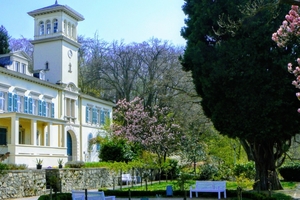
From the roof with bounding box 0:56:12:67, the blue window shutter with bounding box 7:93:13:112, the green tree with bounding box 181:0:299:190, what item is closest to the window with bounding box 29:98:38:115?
the blue window shutter with bounding box 7:93:13:112

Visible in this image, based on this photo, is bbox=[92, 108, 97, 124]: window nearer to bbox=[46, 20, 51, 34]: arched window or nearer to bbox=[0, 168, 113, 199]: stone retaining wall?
bbox=[46, 20, 51, 34]: arched window

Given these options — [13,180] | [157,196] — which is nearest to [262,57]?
[157,196]

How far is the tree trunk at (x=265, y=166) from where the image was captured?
18719mm

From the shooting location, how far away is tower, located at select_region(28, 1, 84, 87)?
3947cm

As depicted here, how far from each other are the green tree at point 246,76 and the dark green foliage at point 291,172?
959 cm

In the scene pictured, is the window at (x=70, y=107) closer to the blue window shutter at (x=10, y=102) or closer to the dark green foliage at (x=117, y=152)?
the blue window shutter at (x=10, y=102)

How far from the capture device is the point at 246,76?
16812 mm

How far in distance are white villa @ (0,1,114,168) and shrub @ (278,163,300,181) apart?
16.2 meters

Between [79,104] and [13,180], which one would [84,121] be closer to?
[79,104]

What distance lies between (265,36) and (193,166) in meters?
16.1

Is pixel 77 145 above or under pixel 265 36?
under

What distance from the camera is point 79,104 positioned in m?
41.8

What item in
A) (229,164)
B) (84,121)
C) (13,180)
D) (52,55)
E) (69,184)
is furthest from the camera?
(84,121)

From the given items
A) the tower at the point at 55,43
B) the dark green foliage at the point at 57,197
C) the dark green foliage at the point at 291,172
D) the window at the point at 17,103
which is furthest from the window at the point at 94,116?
the dark green foliage at the point at 57,197
